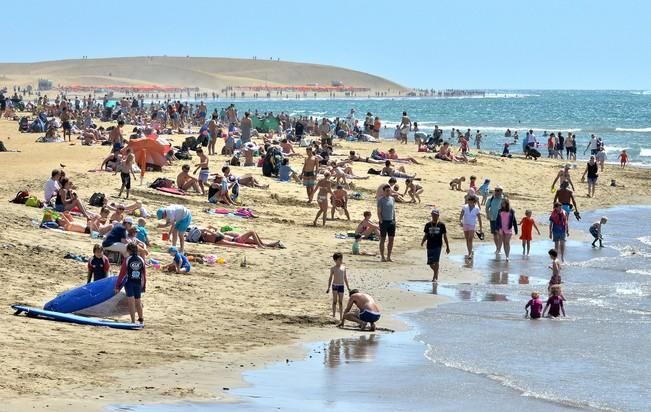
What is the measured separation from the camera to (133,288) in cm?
1337

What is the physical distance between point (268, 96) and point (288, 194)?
5540 inches

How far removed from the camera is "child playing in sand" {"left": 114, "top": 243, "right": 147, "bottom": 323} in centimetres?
1334

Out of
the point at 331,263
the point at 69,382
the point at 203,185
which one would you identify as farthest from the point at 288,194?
the point at 69,382

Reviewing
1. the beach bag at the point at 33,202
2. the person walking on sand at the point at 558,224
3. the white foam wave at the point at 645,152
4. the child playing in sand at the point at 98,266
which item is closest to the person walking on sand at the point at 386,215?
the person walking on sand at the point at 558,224

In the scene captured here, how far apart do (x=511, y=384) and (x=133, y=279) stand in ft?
14.2

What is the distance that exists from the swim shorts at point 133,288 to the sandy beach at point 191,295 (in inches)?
17.4

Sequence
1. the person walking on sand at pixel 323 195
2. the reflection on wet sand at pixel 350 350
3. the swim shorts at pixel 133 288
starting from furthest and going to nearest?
1. the person walking on sand at pixel 323 195
2. the swim shorts at pixel 133 288
3. the reflection on wet sand at pixel 350 350

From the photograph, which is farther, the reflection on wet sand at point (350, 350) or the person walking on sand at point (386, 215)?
the person walking on sand at point (386, 215)

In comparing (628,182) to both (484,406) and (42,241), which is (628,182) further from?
(484,406)

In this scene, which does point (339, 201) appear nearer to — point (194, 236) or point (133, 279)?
point (194, 236)

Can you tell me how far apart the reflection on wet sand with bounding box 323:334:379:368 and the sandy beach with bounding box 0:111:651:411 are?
1.12 feet

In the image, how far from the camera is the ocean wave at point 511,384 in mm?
11508

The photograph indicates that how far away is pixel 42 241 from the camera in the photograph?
17.6m

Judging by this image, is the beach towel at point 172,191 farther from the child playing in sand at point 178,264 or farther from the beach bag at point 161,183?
the child playing in sand at point 178,264
